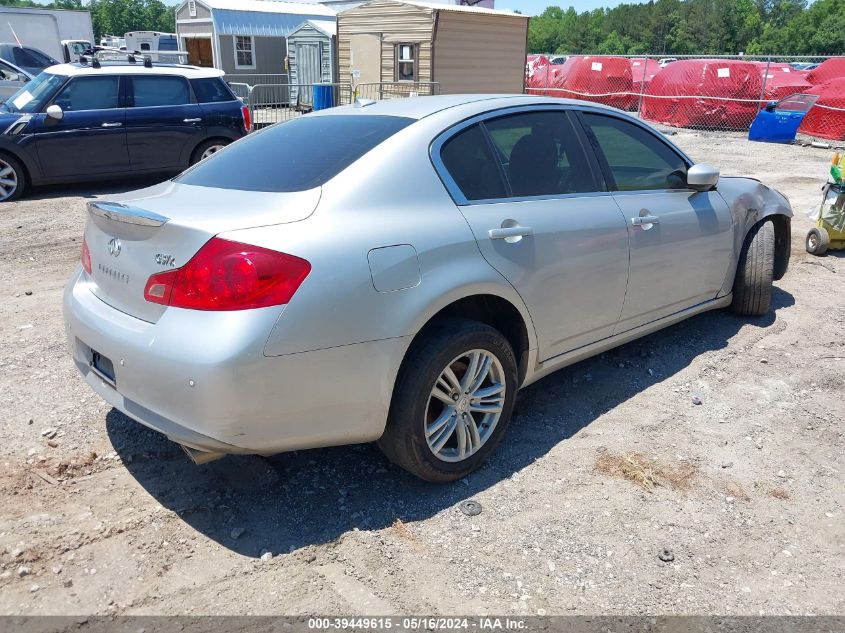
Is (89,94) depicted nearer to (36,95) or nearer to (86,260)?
(36,95)

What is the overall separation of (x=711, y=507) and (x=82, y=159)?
30.3ft

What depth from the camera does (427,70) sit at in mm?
19328

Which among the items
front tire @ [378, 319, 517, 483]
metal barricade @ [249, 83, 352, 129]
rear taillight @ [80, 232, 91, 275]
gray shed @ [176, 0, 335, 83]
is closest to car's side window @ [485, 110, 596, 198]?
front tire @ [378, 319, 517, 483]

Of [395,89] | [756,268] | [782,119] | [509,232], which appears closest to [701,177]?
[756,268]

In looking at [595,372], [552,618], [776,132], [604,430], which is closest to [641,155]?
[595,372]

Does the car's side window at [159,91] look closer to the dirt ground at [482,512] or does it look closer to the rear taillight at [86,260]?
the dirt ground at [482,512]

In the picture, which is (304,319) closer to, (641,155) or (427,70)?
(641,155)

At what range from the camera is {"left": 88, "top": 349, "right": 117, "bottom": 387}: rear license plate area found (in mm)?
2936

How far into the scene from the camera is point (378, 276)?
2.79 meters

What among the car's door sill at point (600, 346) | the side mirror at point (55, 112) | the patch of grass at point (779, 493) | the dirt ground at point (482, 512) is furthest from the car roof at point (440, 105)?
the side mirror at point (55, 112)

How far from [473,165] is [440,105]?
1.35ft

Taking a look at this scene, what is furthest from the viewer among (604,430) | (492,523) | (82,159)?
(82,159)

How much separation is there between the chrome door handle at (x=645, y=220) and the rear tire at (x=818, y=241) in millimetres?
4220

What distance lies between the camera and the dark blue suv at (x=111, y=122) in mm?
9266
